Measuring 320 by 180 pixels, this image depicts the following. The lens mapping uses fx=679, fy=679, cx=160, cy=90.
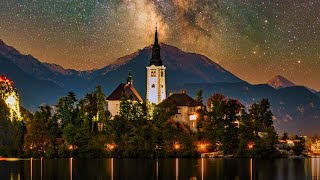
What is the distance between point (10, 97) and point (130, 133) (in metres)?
45.0

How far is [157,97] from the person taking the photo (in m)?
191

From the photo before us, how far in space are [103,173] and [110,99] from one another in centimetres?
7901

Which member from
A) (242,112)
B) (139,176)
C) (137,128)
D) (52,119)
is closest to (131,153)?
(137,128)

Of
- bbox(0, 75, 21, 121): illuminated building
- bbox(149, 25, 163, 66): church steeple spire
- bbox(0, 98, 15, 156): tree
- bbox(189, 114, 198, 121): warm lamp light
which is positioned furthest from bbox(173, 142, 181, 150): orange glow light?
bbox(149, 25, 163, 66): church steeple spire

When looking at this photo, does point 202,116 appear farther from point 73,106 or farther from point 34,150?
point 34,150

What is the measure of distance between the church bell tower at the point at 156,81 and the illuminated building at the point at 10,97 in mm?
37094

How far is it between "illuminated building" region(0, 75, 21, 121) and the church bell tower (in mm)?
37094

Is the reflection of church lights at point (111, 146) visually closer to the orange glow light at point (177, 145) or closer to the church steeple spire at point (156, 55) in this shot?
the orange glow light at point (177, 145)

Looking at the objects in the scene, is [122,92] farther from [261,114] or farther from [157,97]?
[261,114]

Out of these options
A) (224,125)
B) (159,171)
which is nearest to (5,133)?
(224,125)

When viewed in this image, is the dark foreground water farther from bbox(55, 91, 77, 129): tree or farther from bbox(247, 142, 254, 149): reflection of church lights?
bbox(55, 91, 77, 129): tree

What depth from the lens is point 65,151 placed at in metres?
148

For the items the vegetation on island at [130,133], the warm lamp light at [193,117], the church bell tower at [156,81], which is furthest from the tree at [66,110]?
the church bell tower at [156,81]

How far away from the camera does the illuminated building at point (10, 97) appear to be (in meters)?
173
